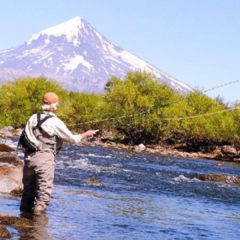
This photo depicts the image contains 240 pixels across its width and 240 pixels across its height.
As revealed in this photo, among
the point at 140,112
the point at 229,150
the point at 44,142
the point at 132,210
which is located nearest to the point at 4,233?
the point at 44,142

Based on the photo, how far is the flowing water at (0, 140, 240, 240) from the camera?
29.0ft

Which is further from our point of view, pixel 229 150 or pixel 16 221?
pixel 229 150

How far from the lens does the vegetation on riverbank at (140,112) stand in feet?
170

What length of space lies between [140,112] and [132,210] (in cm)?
4200

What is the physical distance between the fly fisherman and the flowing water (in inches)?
23.3

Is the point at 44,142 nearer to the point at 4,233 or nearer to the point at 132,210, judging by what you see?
the point at 4,233

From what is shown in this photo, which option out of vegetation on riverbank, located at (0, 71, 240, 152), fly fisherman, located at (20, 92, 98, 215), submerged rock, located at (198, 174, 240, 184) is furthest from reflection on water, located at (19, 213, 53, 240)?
vegetation on riverbank, located at (0, 71, 240, 152)

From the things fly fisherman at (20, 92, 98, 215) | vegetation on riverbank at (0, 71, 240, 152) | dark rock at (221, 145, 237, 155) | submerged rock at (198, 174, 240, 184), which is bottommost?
submerged rock at (198, 174, 240, 184)

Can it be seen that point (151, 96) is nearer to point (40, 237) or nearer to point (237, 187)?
point (237, 187)

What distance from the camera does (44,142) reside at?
8.78 meters

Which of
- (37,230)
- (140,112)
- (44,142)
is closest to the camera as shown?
(37,230)

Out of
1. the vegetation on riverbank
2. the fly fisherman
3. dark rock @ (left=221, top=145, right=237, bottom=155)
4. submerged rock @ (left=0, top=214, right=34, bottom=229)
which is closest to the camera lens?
submerged rock @ (left=0, top=214, right=34, bottom=229)

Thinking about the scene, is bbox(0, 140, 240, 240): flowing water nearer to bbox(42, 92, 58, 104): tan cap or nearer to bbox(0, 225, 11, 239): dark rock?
bbox(0, 225, 11, 239): dark rock

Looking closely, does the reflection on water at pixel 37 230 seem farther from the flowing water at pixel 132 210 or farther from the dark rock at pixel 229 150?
the dark rock at pixel 229 150
